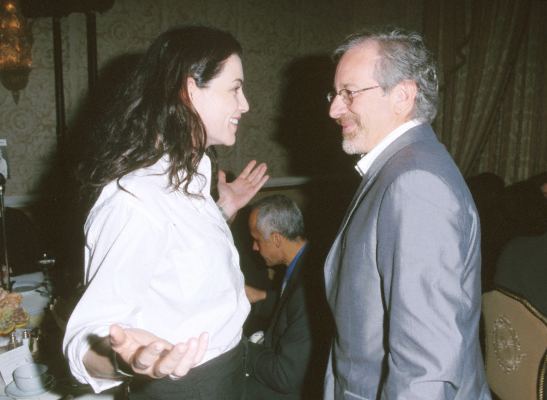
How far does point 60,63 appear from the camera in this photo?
11.6 ft

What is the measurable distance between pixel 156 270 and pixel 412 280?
0.61 meters

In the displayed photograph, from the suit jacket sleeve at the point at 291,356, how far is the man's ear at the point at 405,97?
89 centimetres

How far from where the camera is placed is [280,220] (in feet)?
8.14

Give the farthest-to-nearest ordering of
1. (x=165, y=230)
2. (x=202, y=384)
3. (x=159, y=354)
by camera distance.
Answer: (x=202, y=384) → (x=165, y=230) → (x=159, y=354)

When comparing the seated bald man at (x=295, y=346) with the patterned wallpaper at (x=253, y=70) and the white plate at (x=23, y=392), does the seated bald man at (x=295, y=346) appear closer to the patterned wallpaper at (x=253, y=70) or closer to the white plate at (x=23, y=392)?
the white plate at (x=23, y=392)

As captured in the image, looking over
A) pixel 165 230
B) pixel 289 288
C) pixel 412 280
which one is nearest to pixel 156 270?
pixel 165 230

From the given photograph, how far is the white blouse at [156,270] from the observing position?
3.19ft

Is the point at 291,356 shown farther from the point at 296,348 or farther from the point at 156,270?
the point at 156,270

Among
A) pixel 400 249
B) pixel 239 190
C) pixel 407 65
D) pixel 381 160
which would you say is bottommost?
pixel 239 190

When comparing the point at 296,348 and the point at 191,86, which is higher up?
the point at 191,86

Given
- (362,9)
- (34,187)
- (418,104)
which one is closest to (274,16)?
(362,9)

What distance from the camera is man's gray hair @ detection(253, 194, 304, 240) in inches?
97.7

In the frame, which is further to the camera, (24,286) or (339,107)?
(24,286)

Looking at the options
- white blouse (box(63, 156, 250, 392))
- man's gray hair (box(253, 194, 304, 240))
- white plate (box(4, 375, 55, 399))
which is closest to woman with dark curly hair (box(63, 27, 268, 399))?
white blouse (box(63, 156, 250, 392))
